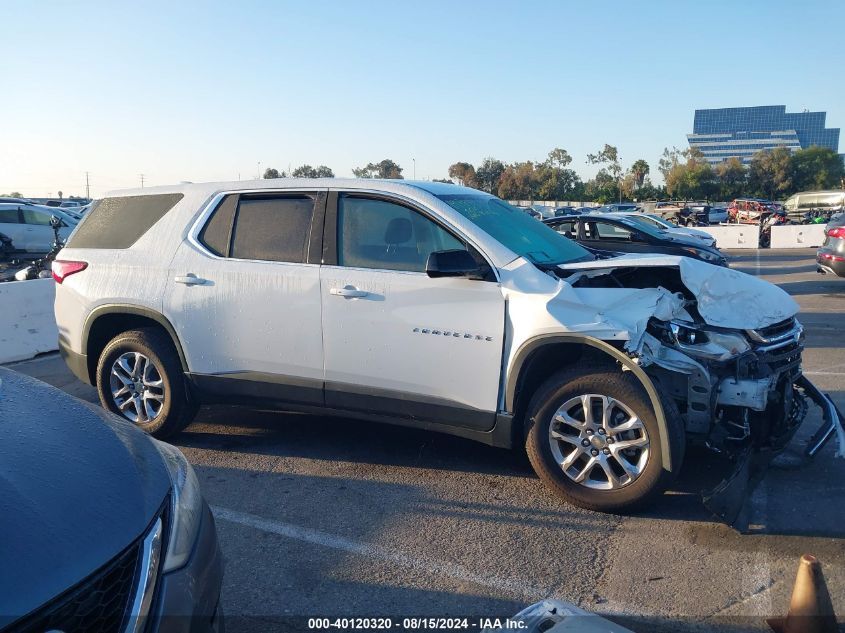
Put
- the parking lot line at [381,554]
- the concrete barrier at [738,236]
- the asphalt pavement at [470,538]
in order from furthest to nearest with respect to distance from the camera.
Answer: the concrete barrier at [738,236] → the parking lot line at [381,554] → the asphalt pavement at [470,538]

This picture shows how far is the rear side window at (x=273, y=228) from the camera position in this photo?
16.6 ft

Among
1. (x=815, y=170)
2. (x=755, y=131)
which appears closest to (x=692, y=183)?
(x=815, y=170)

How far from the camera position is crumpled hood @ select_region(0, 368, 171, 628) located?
197 centimetres

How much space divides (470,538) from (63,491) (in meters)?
2.24

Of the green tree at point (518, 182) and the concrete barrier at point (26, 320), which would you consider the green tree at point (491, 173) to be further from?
the concrete barrier at point (26, 320)

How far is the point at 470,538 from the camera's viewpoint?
3957 millimetres

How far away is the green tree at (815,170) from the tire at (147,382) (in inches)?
3369

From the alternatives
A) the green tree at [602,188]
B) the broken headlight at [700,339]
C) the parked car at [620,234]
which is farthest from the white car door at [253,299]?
the green tree at [602,188]

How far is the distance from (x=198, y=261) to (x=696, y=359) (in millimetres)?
3372

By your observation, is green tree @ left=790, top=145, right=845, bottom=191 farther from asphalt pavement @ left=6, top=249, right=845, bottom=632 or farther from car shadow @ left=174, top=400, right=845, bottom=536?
car shadow @ left=174, top=400, right=845, bottom=536

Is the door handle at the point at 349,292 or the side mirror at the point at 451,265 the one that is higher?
the side mirror at the point at 451,265

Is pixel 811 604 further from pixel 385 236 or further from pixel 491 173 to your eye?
pixel 491 173

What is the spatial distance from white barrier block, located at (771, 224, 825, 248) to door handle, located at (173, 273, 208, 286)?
86.1 feet

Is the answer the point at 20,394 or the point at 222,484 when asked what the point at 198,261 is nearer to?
the point at 222,484
